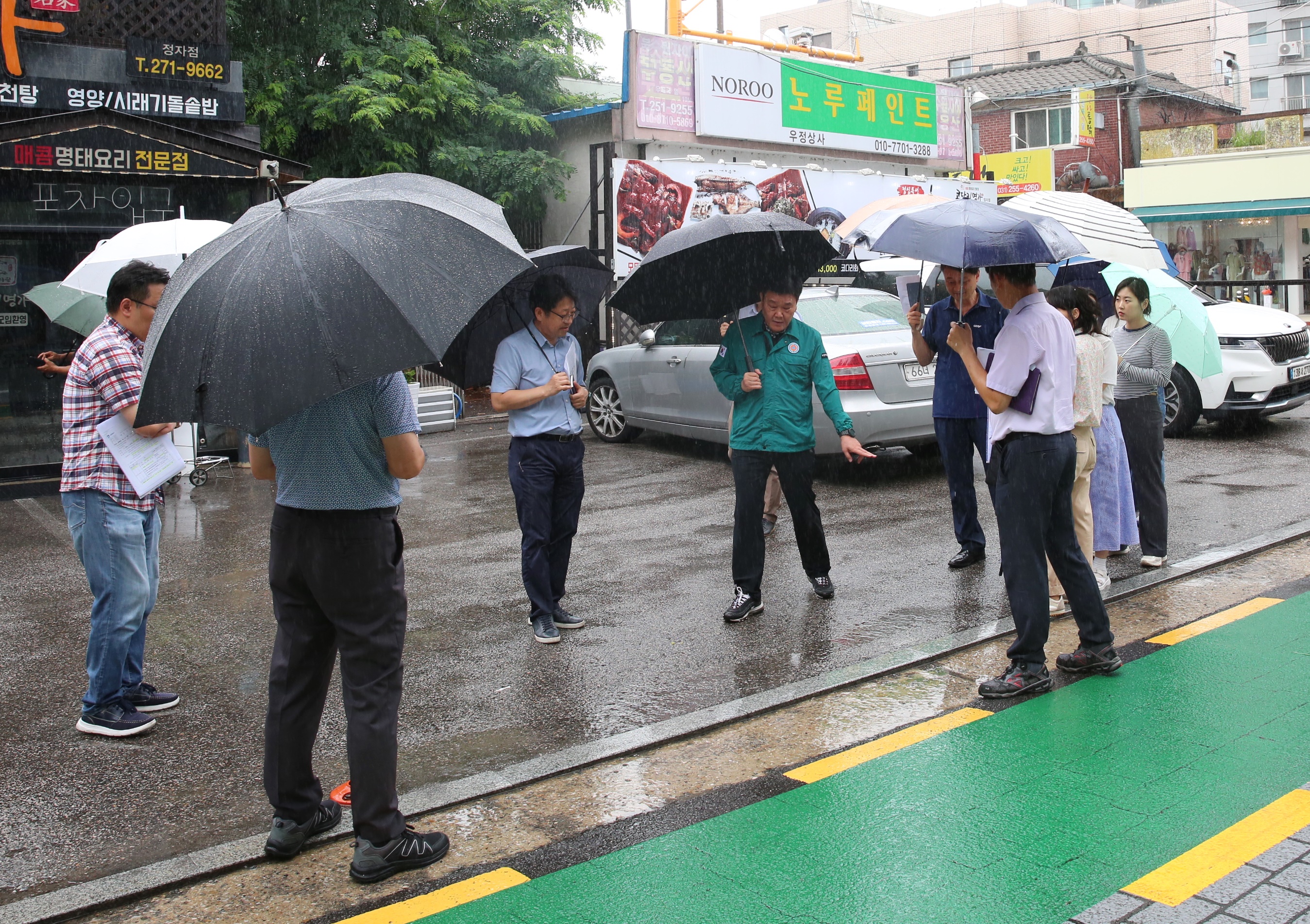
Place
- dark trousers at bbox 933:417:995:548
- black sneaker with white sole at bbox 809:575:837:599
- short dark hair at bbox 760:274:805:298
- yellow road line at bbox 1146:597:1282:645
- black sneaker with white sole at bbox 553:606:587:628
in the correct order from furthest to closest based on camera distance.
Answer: dark trousers at bbox 933:417:995:548
black sneaker with white sole at bbox 809:575:837:599
short dark hair at bbox 760:274:805:298
black sneaker with white sole at bbox 553:606:587:628
yellow road line at bbox 1146:597:1282:645

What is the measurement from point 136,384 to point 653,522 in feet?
15.8

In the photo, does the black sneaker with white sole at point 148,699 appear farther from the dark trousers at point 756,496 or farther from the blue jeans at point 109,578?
the dark trousers at point 756,496

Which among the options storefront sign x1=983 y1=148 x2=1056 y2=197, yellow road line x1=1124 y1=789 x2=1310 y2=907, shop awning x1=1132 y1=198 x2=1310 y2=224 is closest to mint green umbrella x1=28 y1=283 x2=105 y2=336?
yellow road line x1=1124 y1=789 x2=1310 y2=907

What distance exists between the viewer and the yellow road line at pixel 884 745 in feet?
14.3

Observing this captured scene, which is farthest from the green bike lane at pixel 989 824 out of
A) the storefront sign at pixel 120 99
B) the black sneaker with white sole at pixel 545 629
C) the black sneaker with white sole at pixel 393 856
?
the storefront sign at pixel 120 99

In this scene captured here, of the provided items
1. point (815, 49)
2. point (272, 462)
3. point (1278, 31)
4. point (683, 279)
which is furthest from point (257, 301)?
point (1278, 31)

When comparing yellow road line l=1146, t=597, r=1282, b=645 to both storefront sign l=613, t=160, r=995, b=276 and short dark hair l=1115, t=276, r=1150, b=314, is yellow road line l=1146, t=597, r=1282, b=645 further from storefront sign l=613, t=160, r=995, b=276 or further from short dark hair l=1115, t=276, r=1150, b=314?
storefront sign l=613, t=160, r=995, b=276

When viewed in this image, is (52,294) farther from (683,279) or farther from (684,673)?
(684,673)

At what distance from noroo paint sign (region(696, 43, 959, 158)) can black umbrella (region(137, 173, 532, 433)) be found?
1699cm

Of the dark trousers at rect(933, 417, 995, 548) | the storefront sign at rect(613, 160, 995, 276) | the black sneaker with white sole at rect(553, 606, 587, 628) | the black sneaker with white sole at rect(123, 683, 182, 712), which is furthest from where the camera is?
the storefront sign at rect(613, 160, 995, 276)

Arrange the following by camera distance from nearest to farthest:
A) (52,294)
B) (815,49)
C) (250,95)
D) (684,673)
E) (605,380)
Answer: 1. (684,673)
2. (52,294)
3. (605,380)
4. (250,95)
5. (815,49)

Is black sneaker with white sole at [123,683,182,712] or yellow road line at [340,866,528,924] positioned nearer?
yellow road line at [340,866,528,924]

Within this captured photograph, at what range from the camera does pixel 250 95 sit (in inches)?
678

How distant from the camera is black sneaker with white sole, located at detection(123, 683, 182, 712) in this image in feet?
16.8
